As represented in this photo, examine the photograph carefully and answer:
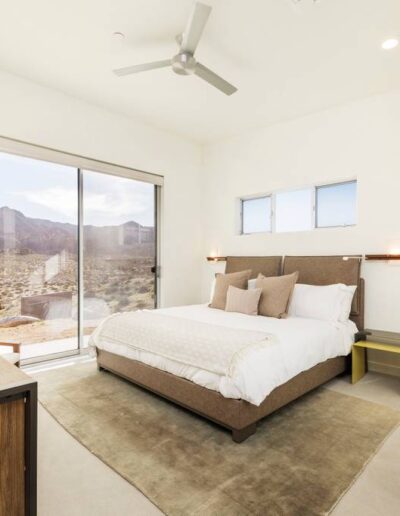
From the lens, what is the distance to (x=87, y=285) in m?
4.12

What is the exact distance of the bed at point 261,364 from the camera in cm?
216

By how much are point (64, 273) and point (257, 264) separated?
8.07 feet

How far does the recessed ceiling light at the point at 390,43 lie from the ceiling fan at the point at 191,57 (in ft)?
4.49

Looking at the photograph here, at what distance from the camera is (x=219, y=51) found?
296cm

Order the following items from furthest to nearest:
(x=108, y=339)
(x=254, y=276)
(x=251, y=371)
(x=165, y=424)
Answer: (x=254, y=276)
(x=108, y=339)
(x=165, y=424)
(x=251, y=371)

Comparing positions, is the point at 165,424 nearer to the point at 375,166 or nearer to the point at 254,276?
the point at 254,276

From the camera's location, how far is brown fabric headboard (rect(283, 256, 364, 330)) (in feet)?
11.7

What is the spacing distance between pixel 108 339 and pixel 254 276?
6.76ft

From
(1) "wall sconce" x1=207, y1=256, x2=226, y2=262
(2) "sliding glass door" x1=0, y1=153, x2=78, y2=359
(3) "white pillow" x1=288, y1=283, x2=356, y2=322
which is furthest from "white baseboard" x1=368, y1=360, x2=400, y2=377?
(2) "sliding glass door" x1=0, y1=153, x2=78, y2=359

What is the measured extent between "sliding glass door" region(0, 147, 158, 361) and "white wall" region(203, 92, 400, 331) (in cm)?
144

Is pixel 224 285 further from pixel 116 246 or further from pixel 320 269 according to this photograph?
pixel 116 246

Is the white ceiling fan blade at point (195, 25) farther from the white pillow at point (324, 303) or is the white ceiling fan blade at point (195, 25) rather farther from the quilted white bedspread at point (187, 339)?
the white pillow at point (324, 303)

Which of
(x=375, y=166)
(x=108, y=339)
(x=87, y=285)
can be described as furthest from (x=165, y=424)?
(x=375, y=166)

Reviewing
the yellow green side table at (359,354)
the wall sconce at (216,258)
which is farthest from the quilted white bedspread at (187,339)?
the wall sconce at (216,258)
